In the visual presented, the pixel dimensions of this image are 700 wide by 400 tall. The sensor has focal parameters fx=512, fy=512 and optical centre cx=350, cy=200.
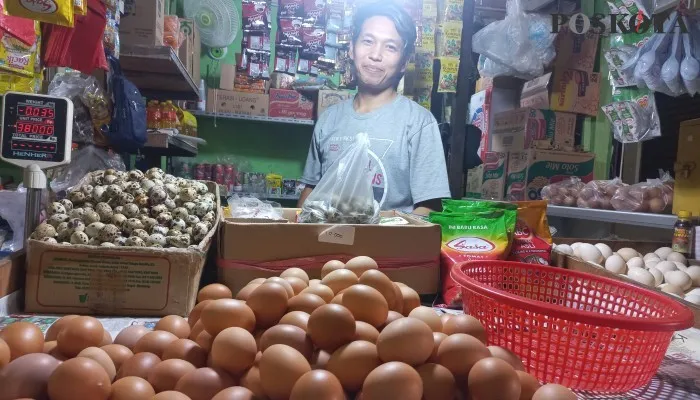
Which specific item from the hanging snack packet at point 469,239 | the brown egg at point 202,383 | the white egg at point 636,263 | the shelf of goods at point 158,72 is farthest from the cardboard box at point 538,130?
the brown egg at point 202,383

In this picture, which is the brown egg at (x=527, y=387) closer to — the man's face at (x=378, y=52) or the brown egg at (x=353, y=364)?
the brown egg at (x=353, y=364)

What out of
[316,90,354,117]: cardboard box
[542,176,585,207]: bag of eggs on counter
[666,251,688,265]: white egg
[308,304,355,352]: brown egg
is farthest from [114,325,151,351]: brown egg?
[316,90,354,117]: cardboard box

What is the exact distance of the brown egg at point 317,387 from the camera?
2.06 feet

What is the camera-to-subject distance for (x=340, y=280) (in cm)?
95

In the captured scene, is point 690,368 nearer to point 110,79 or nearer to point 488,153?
point 110,79

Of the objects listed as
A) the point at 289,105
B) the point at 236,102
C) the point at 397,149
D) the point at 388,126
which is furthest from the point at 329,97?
the point at 397,149

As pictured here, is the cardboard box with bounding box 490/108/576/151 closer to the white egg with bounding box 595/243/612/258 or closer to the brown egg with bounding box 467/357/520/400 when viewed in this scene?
the white egg with bounding box 595/243/612/258

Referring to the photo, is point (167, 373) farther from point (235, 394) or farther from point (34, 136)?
point (34, 136)

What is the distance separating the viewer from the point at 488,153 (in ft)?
12.7

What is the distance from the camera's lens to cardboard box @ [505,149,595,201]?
340 cm

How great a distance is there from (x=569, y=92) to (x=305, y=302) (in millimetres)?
3340

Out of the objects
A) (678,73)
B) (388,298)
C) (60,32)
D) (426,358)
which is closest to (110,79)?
(60,32)

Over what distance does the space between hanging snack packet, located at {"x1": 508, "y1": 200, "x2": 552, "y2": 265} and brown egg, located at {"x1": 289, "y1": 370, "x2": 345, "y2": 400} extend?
101cm

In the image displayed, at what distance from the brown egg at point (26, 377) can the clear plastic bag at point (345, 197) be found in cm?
81
